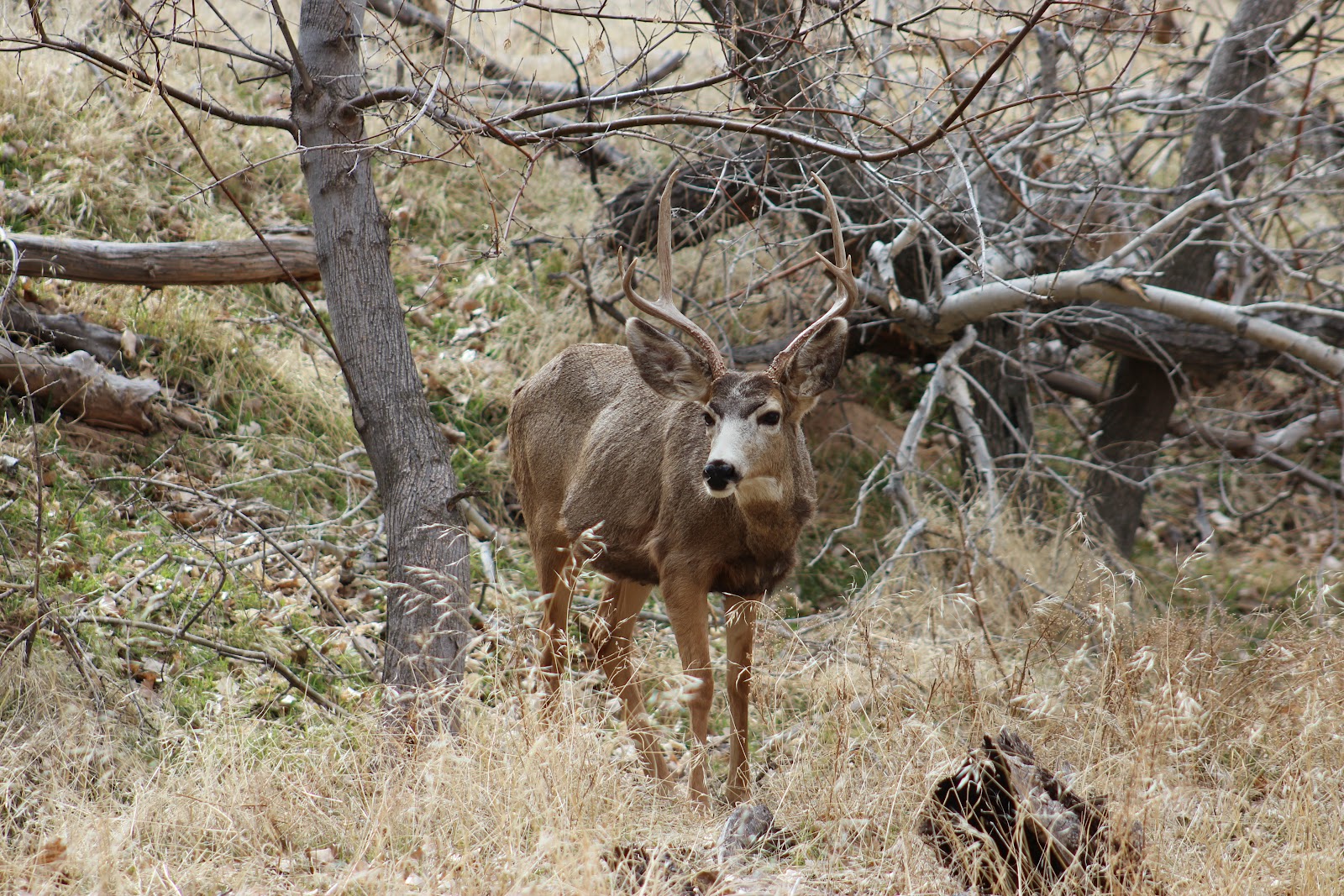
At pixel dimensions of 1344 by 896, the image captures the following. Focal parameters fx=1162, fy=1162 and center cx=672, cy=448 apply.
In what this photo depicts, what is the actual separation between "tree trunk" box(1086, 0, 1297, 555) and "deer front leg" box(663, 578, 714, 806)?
12.2 feet

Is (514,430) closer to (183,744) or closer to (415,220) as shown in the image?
(183,744)

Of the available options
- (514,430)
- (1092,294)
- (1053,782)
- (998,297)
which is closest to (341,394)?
(514,430)

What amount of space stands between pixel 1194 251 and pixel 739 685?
5612mm

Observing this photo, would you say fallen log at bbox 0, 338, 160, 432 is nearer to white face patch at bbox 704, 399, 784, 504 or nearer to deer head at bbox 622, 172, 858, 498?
deer head at bbox 622, 172, 858, 498

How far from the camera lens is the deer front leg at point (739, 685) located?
16.4ft

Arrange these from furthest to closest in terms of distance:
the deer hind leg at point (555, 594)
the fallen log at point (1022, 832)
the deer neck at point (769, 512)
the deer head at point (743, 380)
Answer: the deer hind leg at point (555, 594) < the deer neck at point (769, 512) < the deer head at point (743, 380) < the fallen log at point (1022, 832)

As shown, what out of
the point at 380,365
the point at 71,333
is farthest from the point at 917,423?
the point at 71,333

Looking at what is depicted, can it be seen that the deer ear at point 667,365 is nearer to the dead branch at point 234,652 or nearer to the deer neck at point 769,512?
the deer neck at point 769,512

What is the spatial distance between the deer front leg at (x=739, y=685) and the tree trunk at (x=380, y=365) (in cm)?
119

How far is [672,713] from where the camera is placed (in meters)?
6.21

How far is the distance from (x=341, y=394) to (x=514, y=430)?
2223 millimetres

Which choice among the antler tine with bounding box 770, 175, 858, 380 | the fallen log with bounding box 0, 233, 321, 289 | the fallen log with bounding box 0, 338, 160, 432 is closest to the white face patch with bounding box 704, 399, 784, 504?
the antler tine with bounding box 770, 175, 858, 380

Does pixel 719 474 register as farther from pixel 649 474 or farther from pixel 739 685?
pixel 739 685

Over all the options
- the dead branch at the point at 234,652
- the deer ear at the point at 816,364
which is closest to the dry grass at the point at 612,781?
the dead branch at the point at 234,652
